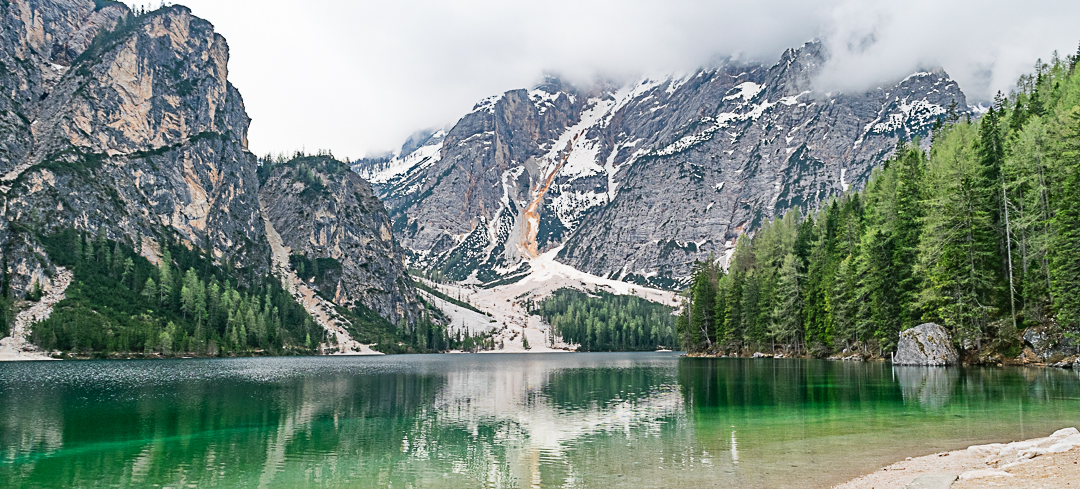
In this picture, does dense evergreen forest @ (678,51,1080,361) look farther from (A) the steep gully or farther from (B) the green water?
(A) the steep gully

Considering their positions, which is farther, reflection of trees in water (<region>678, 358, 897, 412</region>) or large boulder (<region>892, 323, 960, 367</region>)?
large boulder (<region>892, 323, 960, 367</region>)

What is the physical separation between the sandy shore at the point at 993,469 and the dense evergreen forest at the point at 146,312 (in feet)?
484

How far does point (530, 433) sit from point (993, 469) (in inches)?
679

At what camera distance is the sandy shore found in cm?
1270

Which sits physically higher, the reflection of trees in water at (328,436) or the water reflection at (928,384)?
the water reflection at (928,384)

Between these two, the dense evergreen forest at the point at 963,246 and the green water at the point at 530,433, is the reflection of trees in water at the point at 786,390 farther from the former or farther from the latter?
the dense evergreen forest at the point at 963,246

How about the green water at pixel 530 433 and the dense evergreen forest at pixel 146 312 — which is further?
the dense evergreen forest at pixel 146 312

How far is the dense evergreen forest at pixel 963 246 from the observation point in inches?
1842

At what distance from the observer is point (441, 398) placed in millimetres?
45031

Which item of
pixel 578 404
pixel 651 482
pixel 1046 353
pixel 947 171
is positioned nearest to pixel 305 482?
pixel 651 482

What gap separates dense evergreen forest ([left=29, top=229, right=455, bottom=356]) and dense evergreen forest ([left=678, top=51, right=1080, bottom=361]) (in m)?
127

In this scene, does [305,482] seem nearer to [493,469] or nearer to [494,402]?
[493,469]

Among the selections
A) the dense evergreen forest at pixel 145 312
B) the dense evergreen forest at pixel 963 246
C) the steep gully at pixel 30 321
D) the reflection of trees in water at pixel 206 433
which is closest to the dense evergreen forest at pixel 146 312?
the dense evergreen forest at pixel 145 312

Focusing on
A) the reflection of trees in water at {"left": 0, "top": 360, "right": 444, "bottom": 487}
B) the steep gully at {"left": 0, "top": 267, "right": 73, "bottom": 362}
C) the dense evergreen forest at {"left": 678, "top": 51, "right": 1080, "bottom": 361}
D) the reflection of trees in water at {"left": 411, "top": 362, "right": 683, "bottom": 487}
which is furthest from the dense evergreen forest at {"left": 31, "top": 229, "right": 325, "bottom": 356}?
the dense evergreen forest at {"left": 678, "top": 51, "right": 1080, "bottom": 361}
